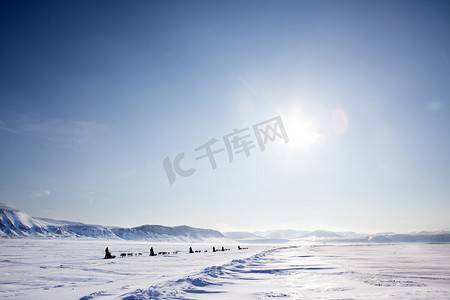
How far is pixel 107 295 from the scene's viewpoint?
6.85 m

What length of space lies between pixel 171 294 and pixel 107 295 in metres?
1.75

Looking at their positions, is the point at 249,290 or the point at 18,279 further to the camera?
the point at 18,279

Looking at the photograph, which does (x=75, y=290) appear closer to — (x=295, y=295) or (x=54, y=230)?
(x=295, y=295)

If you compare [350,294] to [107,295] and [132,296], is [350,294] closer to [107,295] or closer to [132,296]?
[132,296]

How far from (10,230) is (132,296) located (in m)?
251

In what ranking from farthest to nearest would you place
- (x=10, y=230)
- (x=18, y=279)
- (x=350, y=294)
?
(x=10, y=230) < (x=18, y=279) < (x=350, y=294)

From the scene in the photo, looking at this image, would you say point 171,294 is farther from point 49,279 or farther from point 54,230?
point 54,230

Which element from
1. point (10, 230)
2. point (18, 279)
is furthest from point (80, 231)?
point (18, 279)

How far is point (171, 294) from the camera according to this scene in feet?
22.6

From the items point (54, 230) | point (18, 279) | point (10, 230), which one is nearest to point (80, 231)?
point (54, 230)

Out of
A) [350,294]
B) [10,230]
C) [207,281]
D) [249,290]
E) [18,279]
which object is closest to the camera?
[350,294]

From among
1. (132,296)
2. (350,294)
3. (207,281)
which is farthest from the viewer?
(207,281)

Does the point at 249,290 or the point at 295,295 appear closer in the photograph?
the point at 295,295

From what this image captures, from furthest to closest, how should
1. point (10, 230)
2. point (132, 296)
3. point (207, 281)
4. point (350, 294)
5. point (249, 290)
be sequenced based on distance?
1. point (10, 230)
2. point (207, 281)
3. point (249, 290)
4. point (350, 294)
5. point (132, 296)
